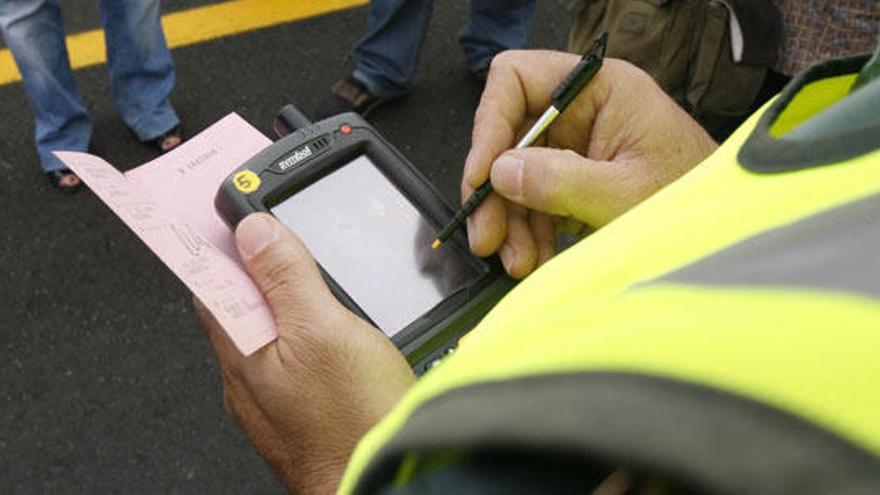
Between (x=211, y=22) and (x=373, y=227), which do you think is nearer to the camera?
(x=373, y=227)

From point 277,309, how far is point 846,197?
2.02ft

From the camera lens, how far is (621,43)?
52.6 inches

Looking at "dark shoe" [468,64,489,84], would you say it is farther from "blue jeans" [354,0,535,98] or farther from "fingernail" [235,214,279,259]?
"fingernail" [235,214,279,259]

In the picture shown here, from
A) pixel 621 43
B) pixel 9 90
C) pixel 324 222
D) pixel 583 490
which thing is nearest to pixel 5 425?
pixel 9 90

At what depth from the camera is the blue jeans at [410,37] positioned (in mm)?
2418

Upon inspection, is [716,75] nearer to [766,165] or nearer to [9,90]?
[766,165]

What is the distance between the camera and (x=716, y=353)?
329 millimetres

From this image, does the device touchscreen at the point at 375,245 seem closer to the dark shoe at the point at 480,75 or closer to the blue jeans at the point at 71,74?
the blue jeans at the point at 71,74

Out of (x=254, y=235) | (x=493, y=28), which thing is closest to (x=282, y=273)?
(x=254, y=235)

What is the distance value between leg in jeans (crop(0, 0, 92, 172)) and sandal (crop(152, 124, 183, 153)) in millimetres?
165

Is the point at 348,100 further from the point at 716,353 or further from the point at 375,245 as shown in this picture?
the point at 716,353

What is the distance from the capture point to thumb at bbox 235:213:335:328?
0.90 meters

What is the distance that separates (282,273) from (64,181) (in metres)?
1.56

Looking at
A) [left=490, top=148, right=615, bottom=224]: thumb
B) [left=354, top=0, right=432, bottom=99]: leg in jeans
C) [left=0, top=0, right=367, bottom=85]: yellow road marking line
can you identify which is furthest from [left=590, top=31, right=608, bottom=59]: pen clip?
[left=0, top=0, right=367, bottom=85]: yellow road marking line
